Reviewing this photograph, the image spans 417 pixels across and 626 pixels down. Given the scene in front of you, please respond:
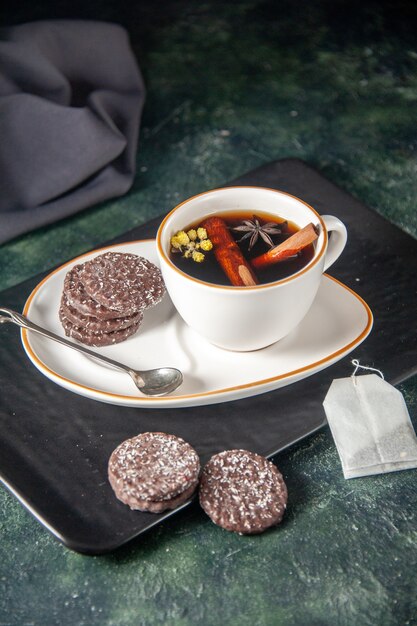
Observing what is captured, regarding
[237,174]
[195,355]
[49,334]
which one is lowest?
[237,174]

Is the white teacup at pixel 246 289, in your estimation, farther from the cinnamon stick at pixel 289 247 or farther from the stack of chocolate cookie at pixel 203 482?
the stack of chocolate cookie at pixel 203 482

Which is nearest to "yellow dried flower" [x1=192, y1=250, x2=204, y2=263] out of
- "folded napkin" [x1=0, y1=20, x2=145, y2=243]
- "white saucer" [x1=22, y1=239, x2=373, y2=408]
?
"white saucer" [x1=22, y1=239, x2=373, y2=408]

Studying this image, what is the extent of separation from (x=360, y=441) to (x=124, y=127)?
41.0 inches

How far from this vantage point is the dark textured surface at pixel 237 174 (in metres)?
1.06

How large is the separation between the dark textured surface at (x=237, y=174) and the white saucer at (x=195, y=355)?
0.07 meters

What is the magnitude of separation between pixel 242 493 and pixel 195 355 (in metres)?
0.28

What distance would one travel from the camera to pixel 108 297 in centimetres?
127

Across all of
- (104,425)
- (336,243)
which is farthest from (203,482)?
(336,243)

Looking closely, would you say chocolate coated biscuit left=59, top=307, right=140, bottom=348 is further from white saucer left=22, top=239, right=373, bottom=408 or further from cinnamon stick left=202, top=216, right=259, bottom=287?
cinnamon stick left=202, top=216, right=259, bottom=287

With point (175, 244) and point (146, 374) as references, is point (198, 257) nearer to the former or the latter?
point (175, 244)

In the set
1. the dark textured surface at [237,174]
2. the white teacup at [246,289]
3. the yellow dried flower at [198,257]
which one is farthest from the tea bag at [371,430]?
the yellow dried flower at [198,257]

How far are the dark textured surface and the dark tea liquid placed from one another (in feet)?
0.69

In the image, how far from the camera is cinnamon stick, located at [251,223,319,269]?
4.15 ft

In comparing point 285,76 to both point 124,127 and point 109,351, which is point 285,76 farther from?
point 109,351
